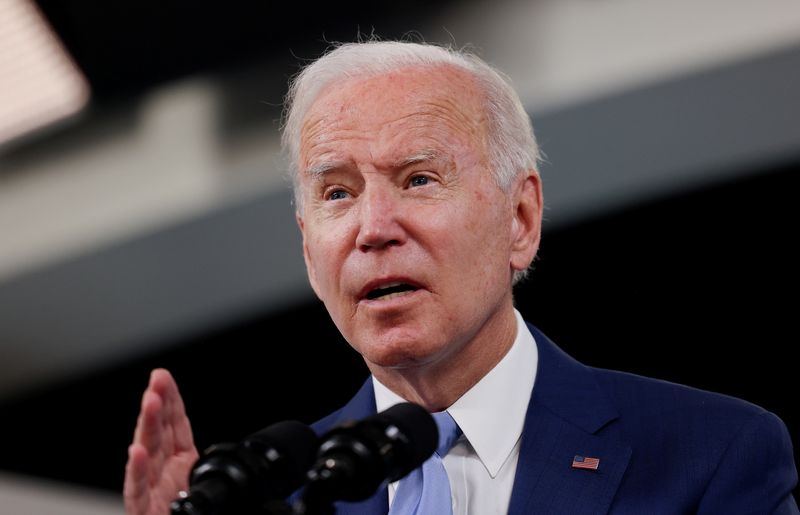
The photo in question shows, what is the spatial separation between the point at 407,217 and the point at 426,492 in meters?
0.50

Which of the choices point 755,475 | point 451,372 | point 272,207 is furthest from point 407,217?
point 272,207

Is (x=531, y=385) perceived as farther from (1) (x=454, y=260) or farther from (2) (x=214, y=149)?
(2) (x=214, y=149)

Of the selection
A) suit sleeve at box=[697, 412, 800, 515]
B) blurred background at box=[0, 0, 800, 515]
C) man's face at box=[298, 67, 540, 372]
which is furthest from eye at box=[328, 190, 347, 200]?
blurred background at box=[0, 0, 800, 515]

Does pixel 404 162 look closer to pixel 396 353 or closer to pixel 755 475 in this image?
pixel 396 353

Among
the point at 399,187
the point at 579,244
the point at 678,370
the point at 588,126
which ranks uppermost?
the point at 399,187

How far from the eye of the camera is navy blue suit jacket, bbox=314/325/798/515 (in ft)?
5.96

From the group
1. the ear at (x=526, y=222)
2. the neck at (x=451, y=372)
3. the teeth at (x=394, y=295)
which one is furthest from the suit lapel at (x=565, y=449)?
the teeth at (x=394, y=295)

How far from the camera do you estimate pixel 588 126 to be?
315cm

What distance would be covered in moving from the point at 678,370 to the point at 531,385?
29.8 inches

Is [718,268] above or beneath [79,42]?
beneath

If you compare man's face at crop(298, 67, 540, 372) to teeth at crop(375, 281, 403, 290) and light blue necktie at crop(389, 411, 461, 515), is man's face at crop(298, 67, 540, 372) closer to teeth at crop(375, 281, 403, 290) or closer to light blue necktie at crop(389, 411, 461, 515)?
teeth at crop(375, 281, 403, 290)

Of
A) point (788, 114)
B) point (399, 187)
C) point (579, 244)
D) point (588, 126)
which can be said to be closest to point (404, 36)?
point (588, 126)

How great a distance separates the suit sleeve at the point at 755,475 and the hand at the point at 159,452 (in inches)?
35.2

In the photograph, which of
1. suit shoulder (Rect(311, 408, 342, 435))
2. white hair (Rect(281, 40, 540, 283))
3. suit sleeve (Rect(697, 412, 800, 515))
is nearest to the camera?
suit sleeve (Rect(697, 412, 800, 515))
